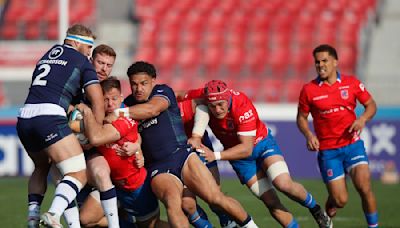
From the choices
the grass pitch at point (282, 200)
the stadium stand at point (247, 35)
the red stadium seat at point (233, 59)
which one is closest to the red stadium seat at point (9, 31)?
the stadium stand at point (247, 35)

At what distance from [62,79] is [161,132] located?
121 centimetres

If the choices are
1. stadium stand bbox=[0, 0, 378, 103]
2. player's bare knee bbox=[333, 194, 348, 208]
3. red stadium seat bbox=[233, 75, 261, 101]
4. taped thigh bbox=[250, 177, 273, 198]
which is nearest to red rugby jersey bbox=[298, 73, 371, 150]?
player's bare knee bbox=[333, 194, 348, 208]

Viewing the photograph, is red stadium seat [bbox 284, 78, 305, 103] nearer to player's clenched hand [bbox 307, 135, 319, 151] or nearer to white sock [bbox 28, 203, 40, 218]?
player's clenched hand [bbox 307, 135, 319, 151]

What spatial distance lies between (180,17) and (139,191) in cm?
1526

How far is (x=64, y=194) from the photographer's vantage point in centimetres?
901

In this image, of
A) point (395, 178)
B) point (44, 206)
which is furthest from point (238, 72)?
point (44, 206)

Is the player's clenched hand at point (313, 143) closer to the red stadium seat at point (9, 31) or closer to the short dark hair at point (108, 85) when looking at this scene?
the short dark hair at point (108, 85)

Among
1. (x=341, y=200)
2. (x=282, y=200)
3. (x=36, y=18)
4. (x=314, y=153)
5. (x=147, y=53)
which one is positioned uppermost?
(x=36, y=18)

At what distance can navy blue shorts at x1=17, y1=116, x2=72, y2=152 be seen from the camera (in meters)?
9.08

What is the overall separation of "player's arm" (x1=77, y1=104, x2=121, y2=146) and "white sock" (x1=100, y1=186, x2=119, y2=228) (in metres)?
0.50

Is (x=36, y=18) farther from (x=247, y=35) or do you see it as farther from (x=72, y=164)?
(x=72, y=164)

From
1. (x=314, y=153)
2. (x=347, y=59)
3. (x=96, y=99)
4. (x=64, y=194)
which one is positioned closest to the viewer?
(x=64, y=194)

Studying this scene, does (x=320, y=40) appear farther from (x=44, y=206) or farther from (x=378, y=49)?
(x=44, y=206)

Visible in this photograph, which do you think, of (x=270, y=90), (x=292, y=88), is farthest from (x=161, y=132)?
(x=292, y=88)
